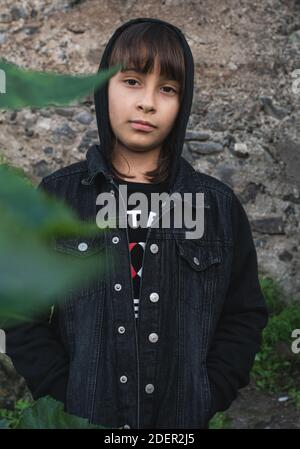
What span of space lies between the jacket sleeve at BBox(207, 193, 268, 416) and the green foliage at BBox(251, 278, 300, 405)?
144 centimetres

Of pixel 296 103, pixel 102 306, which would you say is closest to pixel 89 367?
pixel 102 306

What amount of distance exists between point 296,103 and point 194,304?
6.59 ft

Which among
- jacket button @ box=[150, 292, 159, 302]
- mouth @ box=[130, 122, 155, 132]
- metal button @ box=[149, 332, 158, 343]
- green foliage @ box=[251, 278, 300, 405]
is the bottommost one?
green foliage @ box=[251, 278, 300, 405]

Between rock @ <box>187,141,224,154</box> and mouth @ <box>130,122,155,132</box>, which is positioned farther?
rock @ <box>187,141,224,154</box>

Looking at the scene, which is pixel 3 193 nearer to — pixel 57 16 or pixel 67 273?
pixel 67 273

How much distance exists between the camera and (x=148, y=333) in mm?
1735

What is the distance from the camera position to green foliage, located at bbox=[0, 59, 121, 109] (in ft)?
0.80

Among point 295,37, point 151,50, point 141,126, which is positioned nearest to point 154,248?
point 141,126

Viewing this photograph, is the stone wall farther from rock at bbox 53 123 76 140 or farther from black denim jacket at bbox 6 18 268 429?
black denim jacket at bbox 6 18 268 429

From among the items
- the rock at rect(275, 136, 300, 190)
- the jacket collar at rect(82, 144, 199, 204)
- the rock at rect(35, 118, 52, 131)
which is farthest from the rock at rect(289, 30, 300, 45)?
the jacket collar at rect(82, 144, 199, 204)

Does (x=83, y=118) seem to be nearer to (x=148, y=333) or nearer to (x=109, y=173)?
(x=109, y=173)

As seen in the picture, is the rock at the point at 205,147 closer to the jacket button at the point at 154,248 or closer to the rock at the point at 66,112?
the rock at the point at 66,112

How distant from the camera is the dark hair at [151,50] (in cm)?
169

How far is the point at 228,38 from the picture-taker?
358 centimetres
